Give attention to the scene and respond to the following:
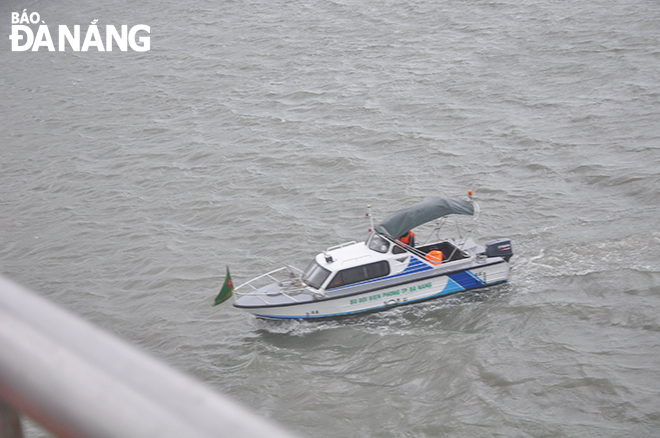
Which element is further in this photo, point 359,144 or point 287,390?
point 359,144

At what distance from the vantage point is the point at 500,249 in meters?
15.4

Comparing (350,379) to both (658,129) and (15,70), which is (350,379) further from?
(15,70)

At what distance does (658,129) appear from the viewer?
21672 mm

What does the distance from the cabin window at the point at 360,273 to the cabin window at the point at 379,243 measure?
0.37 meters

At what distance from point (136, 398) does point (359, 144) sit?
23.4 metres

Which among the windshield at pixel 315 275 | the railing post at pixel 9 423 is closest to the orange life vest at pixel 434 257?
the windshield at pixel 315 275

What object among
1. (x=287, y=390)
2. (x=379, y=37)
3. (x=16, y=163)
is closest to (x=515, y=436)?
(x=287, y=390)

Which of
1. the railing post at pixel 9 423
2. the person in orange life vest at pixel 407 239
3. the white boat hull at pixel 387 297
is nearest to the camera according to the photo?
the railing post at pixel 9 423

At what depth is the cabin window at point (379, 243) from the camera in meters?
15.5

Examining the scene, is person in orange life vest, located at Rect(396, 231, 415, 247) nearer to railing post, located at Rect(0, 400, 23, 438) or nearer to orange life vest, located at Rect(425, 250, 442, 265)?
orange life vest, located at Rect(425, 250, 442, 265)

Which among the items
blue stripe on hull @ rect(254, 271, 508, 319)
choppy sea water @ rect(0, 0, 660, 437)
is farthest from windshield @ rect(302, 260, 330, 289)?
choppy sea water @ rect(0, 0, 660, 437)

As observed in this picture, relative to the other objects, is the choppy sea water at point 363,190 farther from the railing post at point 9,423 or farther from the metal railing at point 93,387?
the metal railing at point 93,387

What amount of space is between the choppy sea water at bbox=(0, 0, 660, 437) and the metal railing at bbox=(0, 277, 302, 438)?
1161 cm

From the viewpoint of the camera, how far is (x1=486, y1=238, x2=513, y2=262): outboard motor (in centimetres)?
1540
